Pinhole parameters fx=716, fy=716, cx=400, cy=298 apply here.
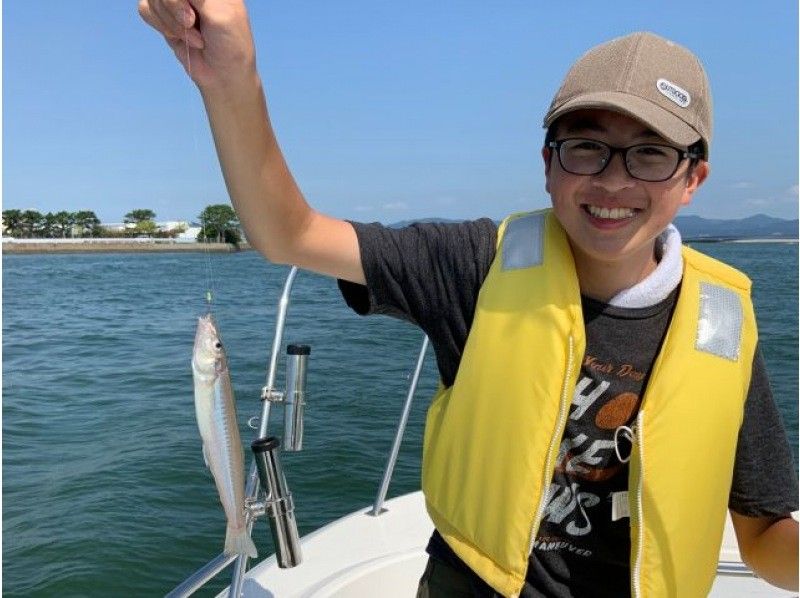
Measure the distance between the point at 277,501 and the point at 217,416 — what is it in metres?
0.52

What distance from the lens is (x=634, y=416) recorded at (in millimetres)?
1704

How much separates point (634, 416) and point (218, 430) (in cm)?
109

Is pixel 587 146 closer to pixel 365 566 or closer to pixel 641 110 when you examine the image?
pixel 641 110

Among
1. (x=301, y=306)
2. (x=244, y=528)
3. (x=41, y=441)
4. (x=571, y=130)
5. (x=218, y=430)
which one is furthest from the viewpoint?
(x=301, y=306)

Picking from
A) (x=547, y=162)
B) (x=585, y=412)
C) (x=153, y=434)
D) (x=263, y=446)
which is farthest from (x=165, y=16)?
(x=153, y=434)

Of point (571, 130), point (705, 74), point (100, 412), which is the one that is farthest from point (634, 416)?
point (100, 412)

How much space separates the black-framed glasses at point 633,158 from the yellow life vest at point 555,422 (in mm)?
290

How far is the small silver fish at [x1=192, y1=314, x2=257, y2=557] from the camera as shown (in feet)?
6.36

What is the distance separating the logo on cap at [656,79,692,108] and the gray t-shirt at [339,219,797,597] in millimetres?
491

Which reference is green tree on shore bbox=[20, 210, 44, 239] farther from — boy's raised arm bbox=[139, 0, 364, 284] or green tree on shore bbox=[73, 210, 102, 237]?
boy's raised arm bbox=[139, 0, 364, 284]

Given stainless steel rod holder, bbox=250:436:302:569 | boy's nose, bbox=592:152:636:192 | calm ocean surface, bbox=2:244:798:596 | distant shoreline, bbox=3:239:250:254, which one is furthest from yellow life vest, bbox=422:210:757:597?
distant shoreline, bbox=3:239:250:254

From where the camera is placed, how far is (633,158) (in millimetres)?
1540

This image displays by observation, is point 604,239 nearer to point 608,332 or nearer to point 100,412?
point 608,332

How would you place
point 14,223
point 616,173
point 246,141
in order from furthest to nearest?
1. point 14,223
2. point 616,173
3. point 246,141
